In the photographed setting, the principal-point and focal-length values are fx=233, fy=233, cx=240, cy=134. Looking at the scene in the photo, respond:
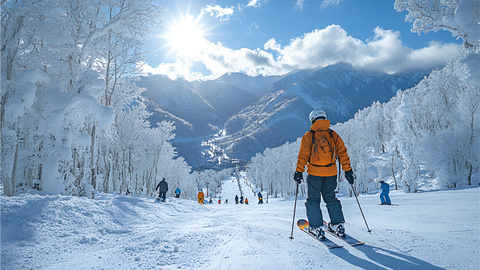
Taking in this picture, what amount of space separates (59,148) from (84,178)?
2496mm

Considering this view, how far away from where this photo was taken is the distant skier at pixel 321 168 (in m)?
4.14

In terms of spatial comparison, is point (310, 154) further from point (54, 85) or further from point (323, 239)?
point (54, 85)

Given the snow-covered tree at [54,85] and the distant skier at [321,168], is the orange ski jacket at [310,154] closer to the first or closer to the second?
the distant skier at [321,168]

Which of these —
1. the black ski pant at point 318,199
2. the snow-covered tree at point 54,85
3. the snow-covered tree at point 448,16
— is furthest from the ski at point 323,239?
the snow-covered tree at point 448,16

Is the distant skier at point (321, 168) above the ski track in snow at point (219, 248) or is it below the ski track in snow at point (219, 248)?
above

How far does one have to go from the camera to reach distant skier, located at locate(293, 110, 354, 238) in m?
4.14

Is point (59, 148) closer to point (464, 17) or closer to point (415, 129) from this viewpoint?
point (464, 17)

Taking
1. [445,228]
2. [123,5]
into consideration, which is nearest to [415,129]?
[445,228]

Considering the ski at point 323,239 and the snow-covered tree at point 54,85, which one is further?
the snow-covered tree at point 54,85

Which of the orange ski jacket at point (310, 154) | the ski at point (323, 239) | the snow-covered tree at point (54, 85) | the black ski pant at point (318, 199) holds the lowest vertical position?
the ski at point (323, 239)

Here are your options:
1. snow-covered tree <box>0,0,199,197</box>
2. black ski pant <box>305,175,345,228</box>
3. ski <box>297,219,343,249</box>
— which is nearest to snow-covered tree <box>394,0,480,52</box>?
black ski pant <box>305,175,345,228</box>

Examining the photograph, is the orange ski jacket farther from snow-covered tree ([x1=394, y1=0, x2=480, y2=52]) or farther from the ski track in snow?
snow-covered tree ([x1=394, y1=0, x2=480, y2=52])

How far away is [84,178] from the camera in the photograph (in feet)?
36.0

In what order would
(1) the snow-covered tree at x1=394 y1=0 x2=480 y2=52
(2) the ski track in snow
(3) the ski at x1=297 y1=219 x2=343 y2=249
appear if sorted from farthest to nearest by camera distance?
(1) the snow-covered tree at x1=394 y1=0 x2=480 y2=52, (3) the ski at x1=297 y1=219 x2=343 y2=249, (2) the ski track in snow
